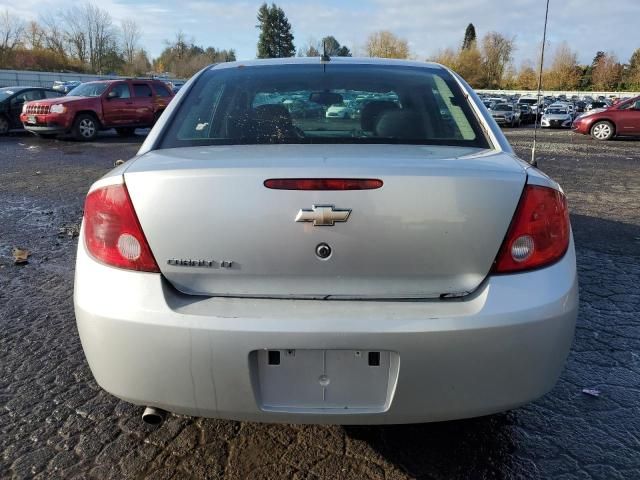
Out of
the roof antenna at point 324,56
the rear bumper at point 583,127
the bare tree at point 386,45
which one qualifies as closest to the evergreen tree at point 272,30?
the bare tree at point 386,45

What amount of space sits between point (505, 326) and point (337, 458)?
0.95m

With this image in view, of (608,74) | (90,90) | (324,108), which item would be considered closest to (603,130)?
(90,90)

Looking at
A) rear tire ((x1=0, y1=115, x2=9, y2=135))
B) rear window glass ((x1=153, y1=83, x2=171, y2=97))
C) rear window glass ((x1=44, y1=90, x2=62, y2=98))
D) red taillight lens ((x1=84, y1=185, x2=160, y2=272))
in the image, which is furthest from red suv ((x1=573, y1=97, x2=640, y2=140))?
red taillight lens ((x1=84, y1=185, x2=160, y2=272))

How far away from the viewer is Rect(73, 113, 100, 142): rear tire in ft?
50.6

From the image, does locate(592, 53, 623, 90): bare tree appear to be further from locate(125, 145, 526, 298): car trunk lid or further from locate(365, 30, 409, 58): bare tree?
locate(125, 145, 526, 298): car trunk lid

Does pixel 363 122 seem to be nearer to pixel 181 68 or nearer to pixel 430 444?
pixel 430 444

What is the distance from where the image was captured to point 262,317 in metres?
1.73

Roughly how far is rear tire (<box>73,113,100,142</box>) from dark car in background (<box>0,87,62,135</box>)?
2.60m

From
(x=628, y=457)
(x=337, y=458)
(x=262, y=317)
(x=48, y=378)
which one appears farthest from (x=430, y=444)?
(x=48, y=378)

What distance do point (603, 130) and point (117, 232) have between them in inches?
836

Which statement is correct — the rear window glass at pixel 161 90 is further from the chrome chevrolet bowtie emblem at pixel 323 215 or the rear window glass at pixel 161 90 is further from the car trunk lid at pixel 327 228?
the chrome chevrolet bowtie emblem at pixel 323 215

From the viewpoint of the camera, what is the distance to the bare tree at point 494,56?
3516 inches

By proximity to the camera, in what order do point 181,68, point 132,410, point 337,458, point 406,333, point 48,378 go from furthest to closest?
point 181,68 → point 48,378 → point 132,410 → point 337,458 → point 406,333

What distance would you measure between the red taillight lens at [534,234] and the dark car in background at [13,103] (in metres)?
18.0
